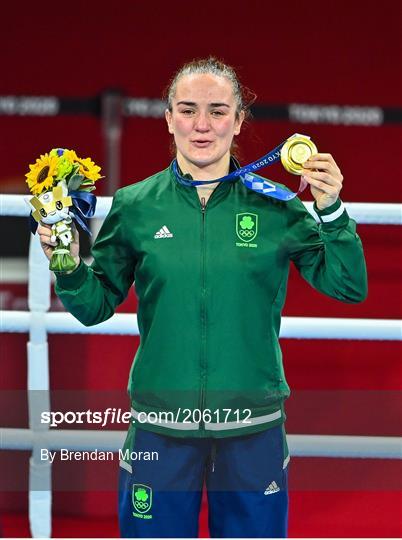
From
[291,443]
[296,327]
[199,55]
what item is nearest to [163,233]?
[296,327]

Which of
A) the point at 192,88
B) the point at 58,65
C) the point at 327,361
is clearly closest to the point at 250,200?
the point at 192,88

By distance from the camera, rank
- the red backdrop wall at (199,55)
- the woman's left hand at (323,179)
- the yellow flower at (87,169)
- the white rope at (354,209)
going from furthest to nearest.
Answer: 1. the red backdrop wall at (199,55)
2. the white rope at (354,209)
3. the yellow flower at (87,169)
4. the woman's left hand at (323,179)

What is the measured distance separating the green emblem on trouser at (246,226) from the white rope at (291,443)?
832 mm

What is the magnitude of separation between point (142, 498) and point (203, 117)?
0.65 m

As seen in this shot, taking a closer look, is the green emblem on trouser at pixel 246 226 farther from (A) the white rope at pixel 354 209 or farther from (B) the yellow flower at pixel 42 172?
(A) the white rope at pixel 354 209

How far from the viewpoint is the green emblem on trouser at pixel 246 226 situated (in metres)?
1.68

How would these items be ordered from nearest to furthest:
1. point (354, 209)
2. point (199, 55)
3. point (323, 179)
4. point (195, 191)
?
point (323, 179) → point (195, 191) → point (354, 209) → point (199, 55)

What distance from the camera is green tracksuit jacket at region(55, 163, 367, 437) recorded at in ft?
5.40

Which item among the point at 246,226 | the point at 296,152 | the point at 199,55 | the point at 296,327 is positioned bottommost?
the point at 296,327

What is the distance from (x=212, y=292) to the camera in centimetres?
165

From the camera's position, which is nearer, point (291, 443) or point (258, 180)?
point (258, 180)

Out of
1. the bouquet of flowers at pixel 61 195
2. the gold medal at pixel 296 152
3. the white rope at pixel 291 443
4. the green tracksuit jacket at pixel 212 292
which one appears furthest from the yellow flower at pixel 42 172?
the white rope at pixel 291 443

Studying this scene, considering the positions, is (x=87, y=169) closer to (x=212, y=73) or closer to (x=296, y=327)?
(x=212, y=73)

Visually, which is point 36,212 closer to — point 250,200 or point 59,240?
point 59,240
